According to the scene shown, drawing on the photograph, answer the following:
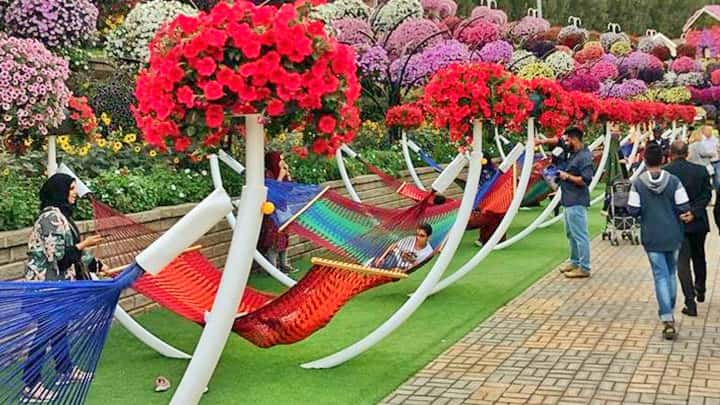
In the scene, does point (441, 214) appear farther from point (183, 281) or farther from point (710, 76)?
point (710, 76)

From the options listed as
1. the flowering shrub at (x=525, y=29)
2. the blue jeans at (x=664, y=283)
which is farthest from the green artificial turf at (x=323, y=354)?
the flowering shrub at (x=525, y=29)

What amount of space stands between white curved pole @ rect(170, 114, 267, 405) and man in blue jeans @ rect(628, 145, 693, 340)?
12.2ft

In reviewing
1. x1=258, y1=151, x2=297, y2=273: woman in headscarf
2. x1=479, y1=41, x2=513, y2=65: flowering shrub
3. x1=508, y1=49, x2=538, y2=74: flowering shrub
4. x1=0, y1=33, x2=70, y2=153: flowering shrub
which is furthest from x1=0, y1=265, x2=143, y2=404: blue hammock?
x1=508, y1=49, x2=538, y2=74: flowering shrub

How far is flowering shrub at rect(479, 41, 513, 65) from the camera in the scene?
18.7 metres

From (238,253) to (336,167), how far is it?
27.0 ft

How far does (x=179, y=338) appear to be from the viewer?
6996mm

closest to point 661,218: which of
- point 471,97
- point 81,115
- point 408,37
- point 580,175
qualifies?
point 471,97

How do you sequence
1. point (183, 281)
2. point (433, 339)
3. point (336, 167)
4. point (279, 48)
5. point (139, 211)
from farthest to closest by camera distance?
point (336, 167) < point (139, 211) < point (433, 339) < point (183, 281) < point (279, 48)

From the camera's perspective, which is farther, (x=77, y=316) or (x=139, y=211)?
(x=139, y=211)

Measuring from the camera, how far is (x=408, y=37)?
1661cm

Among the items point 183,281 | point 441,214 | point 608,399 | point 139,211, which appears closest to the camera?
point 608,399

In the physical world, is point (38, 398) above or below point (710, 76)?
above

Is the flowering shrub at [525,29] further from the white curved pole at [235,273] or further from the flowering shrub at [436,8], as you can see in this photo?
the white curved pole at [235,273]

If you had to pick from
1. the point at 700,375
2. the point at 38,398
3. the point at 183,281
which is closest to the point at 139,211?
the point at 183,281
